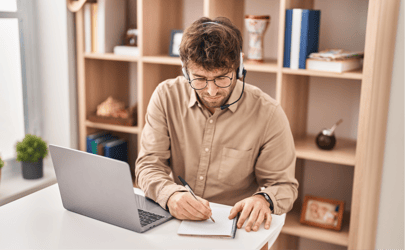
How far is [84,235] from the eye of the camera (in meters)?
1.23

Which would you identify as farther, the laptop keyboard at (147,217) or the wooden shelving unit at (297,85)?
the wooden shelving unit at (297,85)

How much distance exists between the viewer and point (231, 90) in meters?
1.65

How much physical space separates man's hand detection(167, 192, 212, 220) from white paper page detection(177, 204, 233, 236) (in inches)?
0.8

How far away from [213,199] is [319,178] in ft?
3.39

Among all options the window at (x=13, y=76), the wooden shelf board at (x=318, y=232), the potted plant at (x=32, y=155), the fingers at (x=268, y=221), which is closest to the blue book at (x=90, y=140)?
the potted plant at (x=32, y=155)

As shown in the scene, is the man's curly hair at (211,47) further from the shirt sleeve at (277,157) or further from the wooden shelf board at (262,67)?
the wooden shelf board at (262,67)

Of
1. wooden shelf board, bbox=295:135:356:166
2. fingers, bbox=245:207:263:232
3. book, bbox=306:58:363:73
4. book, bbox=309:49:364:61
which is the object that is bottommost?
wooden shelf board, bbox=295:135:356:166

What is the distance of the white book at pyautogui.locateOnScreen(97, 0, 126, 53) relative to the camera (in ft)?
8.43

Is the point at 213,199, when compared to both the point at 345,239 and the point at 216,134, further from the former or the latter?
the point at 345,239

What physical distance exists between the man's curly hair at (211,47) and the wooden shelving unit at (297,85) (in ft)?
2.43

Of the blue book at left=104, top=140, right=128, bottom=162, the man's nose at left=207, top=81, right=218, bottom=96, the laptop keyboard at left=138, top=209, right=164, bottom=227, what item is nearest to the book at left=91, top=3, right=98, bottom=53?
the blue book at left=104, top=140, right=128, bottom=162

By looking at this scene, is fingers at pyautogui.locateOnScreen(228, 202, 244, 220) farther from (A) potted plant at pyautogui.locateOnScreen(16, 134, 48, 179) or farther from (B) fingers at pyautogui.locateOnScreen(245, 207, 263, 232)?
(A) potted plant at pyautogui.locateOnScreen(16, 134, 48, 179)

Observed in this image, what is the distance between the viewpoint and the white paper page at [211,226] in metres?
1.23

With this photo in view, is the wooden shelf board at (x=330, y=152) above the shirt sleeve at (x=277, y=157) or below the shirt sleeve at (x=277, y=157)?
below
